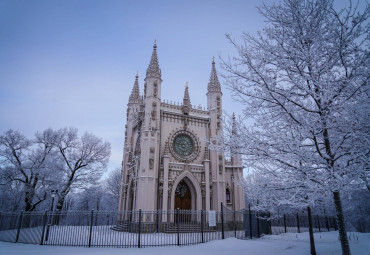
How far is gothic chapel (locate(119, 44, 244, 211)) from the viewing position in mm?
22109

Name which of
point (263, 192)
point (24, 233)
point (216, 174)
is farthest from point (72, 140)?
point (263, 192)

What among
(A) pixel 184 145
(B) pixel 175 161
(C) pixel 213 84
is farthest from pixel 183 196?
(C) pixel 213 84

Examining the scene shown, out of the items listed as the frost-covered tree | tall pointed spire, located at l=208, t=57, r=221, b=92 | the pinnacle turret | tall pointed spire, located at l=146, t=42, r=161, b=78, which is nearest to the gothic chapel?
tall pointed spire, located at l=146, t=42, r=161, b=78

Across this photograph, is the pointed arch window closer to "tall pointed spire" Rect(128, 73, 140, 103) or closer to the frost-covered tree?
"tall pointed spire" Rect(128, 73, 140, 103)

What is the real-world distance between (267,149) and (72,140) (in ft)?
89.0

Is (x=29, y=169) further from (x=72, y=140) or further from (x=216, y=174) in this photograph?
(x=216, y=174)

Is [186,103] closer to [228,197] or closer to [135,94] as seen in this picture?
[135,94]

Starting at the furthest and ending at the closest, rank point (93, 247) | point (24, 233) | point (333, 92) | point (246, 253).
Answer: point (24, 233) → point (93, 247) → point (246, 253) → point (333, 92)

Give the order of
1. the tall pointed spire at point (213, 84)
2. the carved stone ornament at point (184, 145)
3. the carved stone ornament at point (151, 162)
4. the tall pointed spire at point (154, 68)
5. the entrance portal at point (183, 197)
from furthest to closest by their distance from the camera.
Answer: the tall pointed spire at point (213, 84) < the tall pointed spire at point (154, 68) < the carved stone ornament at point (184, 145) < the entrance portal at point (183, 197) < the carved stone ornament at point (151, 162)

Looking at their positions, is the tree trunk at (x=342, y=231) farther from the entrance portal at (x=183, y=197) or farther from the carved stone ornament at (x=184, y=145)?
the carved stone ornament at (x=184, y=145)

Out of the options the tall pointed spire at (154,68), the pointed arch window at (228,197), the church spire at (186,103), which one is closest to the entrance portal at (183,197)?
the pointed arch window at (228,197)

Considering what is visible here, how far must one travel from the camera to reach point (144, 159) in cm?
2217

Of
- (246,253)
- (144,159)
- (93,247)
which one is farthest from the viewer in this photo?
(144,159)

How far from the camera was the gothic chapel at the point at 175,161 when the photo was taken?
22109mm
